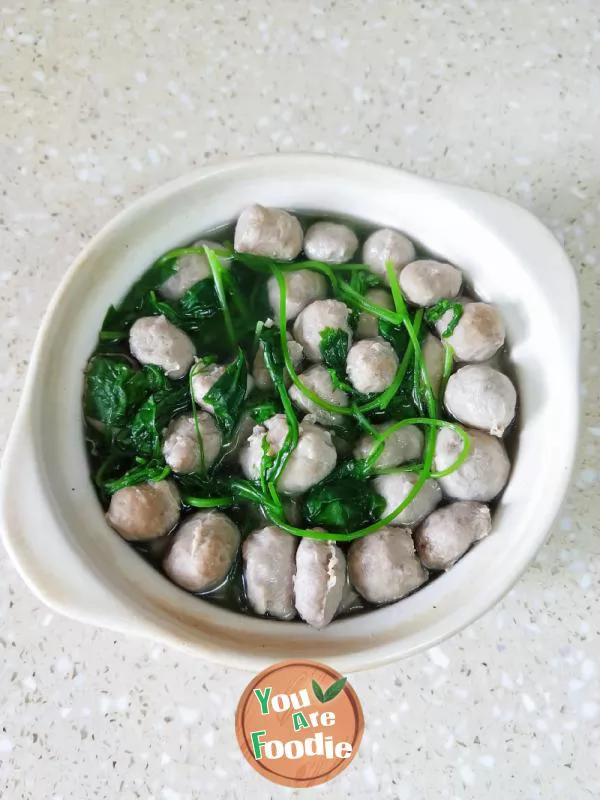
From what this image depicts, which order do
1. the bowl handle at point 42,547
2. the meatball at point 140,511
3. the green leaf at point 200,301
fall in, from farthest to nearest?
the green leaf at point 200,301 → the meatball at point 140,511 → the bowl handle at point 42,547

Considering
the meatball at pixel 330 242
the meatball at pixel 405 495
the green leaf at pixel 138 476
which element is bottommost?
the green leaf at pixel 138 476

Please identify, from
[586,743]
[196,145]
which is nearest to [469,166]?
[196,145]

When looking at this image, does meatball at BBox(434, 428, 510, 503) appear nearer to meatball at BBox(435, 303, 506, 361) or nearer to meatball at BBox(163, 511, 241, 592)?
meatball at BBox(435, 303, 506, 361)

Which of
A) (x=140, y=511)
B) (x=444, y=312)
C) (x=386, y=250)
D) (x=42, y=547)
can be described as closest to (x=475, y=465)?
(x=444, y=312)

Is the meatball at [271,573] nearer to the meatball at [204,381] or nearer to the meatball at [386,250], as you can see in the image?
the meatball at [204,381]

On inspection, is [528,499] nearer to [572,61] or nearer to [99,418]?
[99,418]

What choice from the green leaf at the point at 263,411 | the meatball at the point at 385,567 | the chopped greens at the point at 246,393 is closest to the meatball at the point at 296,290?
the chopped greens at the point at 246,393

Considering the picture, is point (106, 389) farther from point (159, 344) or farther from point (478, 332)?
point (478, 332)

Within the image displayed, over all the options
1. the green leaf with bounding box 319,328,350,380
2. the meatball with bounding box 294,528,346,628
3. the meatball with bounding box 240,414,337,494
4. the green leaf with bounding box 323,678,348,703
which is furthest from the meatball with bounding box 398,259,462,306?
the green leaf with bounding box 323,678,348,703

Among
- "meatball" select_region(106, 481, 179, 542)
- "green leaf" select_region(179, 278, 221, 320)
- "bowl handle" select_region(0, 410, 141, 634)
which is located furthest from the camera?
"green leaf" select_region(179, 278, 221, 320)
